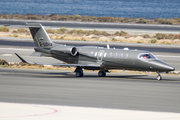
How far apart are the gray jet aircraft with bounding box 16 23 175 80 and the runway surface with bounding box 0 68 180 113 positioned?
1.52 m

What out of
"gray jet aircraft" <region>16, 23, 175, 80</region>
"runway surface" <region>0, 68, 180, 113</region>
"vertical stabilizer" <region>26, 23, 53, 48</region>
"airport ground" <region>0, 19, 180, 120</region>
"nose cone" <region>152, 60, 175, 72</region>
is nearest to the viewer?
"airport ground" <region>0, 19, 180, 120</region>

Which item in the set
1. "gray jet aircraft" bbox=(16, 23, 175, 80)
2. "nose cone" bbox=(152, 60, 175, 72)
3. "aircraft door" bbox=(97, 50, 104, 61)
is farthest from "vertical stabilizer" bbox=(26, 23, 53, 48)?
"nose cone" bbox=(152, 60, 175, 72)

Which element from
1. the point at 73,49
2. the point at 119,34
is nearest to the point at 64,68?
the point at 73,49

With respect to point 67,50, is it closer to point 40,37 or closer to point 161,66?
point 40,37

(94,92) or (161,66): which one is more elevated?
(161,66)

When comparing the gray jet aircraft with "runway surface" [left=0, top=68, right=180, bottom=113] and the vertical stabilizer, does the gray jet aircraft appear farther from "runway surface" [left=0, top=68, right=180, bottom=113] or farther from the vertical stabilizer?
"runway surface" [left=0, top=68, right=180, bottom=113]

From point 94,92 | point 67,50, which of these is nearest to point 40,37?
point 67,50

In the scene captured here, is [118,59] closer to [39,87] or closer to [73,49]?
[73,49]

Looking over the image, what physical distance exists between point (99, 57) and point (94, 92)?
890 cm

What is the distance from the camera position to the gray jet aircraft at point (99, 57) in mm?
29641

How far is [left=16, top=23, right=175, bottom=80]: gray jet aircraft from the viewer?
97.2ft

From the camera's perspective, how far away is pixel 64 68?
39.3 metres

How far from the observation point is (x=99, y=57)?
31531mm

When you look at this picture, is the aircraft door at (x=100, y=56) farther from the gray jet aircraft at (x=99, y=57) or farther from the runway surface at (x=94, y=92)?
the runway surface at (x=94, y=92)
